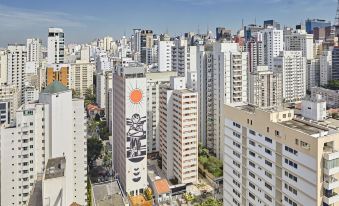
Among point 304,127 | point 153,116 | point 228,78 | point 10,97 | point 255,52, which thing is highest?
point 255,52

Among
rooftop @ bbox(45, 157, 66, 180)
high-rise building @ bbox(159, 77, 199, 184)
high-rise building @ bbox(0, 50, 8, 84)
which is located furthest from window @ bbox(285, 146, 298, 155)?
high-rise building @ bbox(0, 50, 8, 84)

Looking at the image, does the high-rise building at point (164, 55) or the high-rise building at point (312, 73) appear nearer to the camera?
the high-rise building at point (164, 55)

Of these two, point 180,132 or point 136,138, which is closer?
point 136,138

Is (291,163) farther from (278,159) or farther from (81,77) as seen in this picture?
(81,77)

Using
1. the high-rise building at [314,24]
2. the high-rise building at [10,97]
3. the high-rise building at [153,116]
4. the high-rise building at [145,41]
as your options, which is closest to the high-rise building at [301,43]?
the high-rise building at [145,41]

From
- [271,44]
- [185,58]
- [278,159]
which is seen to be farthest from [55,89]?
[271,44]

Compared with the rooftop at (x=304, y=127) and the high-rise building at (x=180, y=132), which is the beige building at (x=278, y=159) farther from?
the high-rise building at (x=180, y=132)

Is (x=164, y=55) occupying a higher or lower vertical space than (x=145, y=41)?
lower
